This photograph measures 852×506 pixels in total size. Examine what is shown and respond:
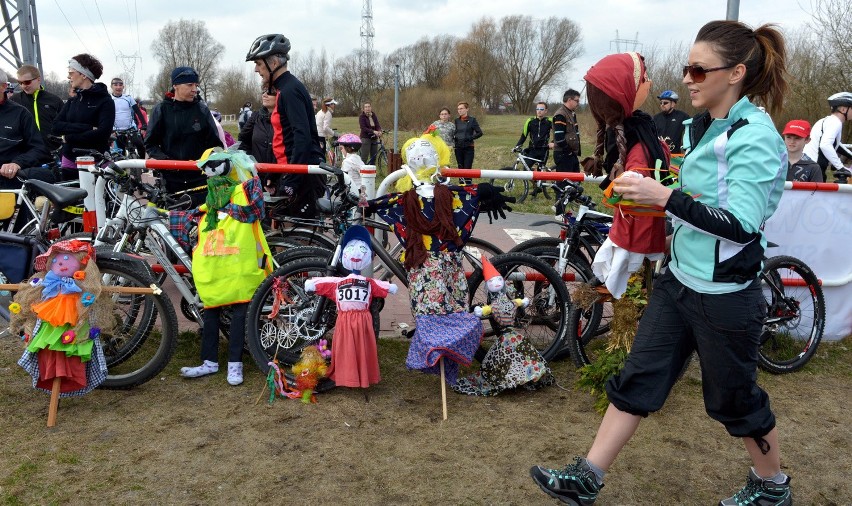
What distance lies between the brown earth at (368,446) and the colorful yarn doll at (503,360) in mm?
94

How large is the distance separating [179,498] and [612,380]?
1974mm

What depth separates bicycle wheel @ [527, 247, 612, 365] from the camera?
4.54m

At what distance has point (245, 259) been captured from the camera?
4359 millimetres

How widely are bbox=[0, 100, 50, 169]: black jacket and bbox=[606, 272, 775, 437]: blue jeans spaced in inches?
227

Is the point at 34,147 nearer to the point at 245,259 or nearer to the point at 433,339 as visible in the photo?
the point at 245,259

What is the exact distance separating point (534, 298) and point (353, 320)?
4.72 feet

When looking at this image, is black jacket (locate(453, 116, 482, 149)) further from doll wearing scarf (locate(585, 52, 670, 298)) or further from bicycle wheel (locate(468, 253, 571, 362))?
doll wearing scarf (locate(585, 52, 670, 298))

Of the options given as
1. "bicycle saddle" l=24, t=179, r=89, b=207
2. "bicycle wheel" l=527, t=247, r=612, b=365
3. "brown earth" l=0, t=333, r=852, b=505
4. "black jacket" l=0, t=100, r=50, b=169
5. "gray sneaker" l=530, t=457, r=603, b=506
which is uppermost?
"black jacket" l=0, t=100, r=50, b=169

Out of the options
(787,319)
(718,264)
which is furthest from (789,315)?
(718,264)

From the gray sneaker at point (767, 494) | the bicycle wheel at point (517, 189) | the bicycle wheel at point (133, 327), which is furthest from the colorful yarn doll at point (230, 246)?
the bicycle wheel at point (517, 189)

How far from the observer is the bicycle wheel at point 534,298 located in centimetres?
467

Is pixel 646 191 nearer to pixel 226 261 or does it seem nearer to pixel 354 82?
pixel 226 261

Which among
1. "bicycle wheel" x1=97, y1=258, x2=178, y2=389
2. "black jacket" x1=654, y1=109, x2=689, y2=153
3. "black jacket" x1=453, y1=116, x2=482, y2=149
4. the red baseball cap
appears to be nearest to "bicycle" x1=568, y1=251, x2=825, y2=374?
the red baseball cap

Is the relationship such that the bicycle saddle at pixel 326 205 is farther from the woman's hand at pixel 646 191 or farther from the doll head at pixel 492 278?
the woman's hand at pixel 646 191
